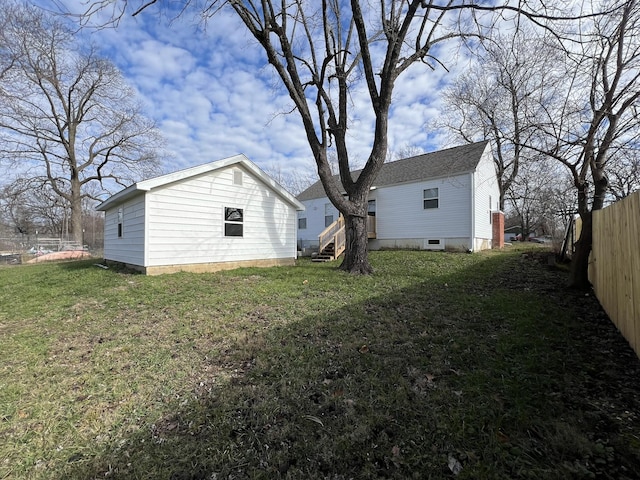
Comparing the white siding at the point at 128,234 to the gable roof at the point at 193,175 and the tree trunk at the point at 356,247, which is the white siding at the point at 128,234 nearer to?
the gable roof at the point at 193,175

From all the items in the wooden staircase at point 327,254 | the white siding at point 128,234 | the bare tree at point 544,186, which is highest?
the bare tree at point 544,186

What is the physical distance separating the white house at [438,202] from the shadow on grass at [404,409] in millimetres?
10211

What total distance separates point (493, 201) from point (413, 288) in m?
13.6

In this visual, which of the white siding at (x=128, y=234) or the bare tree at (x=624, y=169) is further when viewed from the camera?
the white siding at (x=128, y=234)

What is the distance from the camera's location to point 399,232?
16.1 metres

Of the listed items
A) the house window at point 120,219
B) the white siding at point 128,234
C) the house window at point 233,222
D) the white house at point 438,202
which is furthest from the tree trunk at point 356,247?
the house window at point 120,219

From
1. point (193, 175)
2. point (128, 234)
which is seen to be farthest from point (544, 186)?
point (128, 234)

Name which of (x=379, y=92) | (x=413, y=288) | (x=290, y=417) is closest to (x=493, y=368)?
(x=290, y=417)

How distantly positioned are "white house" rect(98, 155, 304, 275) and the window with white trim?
7.04 m

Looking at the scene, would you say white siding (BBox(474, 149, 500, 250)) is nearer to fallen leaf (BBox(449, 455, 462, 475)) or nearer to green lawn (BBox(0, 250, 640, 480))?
green lawn (BBox(0, 250, 640, 480))

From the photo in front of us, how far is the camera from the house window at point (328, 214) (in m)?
18.9

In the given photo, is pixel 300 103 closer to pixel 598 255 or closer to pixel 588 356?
pixel 598 255

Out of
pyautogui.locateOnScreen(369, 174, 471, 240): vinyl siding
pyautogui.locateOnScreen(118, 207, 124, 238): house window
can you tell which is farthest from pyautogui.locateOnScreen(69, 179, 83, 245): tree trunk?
pyautogui.locateOnScreen(369, 174, 471, 240): vinyl siding

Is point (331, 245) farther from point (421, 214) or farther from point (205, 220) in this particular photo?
point (205, 220)
